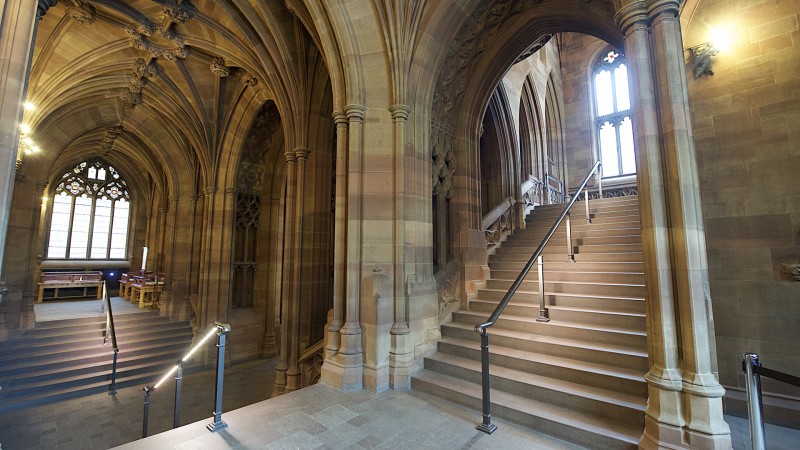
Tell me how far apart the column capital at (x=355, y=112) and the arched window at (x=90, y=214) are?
65.9ft

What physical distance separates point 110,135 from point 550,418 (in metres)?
17.4

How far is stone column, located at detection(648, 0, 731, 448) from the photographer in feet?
7.79

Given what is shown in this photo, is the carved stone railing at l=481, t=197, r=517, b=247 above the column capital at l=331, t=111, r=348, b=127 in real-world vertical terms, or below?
below

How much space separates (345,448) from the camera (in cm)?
268

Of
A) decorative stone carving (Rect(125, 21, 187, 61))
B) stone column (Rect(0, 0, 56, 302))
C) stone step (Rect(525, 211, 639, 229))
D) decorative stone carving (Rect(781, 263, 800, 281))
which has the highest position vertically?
decorative stone carving (Rect(125, 21, 187, 61))

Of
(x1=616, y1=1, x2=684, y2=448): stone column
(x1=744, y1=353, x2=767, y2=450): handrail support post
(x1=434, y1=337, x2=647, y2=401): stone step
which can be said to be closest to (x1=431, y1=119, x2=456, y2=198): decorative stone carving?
(x1=434, y1=337, x2=647, y2=401): stone step

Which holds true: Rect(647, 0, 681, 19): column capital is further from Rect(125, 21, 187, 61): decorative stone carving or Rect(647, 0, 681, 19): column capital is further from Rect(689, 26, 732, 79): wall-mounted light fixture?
Rect(125, 21, 187, 61): decorative stone carving

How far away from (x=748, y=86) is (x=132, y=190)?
2483 centimetres

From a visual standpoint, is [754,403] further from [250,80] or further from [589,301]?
[250,80]

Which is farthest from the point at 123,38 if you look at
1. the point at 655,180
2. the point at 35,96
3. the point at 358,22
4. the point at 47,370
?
the point at 655,180

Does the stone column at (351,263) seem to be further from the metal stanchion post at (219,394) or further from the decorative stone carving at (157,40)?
the decorative stone carving at (157,40)

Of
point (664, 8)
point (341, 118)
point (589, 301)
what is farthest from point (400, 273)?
point (664, 8)

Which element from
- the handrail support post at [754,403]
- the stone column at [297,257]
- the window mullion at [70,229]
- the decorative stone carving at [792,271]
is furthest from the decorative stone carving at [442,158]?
the window mullion at [70,229]

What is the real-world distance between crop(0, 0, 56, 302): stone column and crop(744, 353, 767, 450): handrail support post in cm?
511
